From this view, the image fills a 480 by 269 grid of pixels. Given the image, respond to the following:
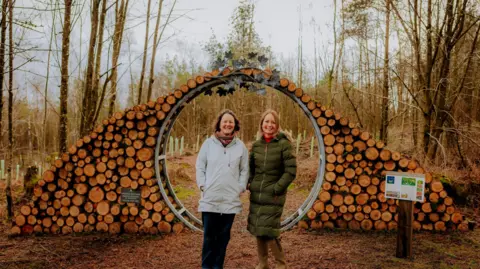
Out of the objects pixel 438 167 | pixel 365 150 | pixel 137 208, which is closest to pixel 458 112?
pixel 438 167

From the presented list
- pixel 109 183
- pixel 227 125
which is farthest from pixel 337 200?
pixel 109 183

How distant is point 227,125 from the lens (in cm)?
345

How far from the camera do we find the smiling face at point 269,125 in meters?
3.48

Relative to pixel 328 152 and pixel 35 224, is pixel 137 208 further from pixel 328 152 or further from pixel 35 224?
pixel 328 152

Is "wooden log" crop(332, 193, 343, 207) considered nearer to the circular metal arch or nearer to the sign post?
the circular metal arch

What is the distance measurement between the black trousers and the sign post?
2.19 metres

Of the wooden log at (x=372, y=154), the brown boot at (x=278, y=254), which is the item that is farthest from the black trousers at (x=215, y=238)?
the wooden log at (x=372, y=154)

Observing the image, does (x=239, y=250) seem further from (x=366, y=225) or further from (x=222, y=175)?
(x=366, y=225)

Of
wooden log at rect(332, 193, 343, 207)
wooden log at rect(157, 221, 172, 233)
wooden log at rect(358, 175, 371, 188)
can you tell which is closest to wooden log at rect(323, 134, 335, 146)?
wooden log at rect(358, 175, 371, 188)

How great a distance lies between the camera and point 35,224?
5.04 metres

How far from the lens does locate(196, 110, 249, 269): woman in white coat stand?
10.9ft

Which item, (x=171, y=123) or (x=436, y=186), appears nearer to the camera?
(x=436, y=186)

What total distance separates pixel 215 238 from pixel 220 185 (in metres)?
0.55

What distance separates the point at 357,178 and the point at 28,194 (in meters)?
6.59
